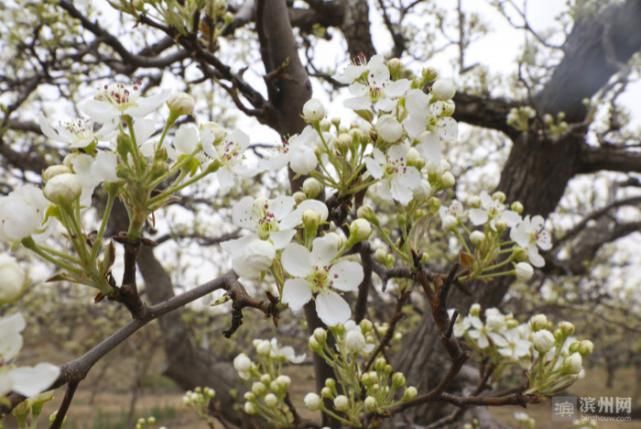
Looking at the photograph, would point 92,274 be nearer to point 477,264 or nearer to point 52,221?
point 52,221

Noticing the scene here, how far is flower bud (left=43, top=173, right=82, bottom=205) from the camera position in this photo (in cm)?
74

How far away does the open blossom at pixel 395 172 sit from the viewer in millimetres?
Answer: 1049

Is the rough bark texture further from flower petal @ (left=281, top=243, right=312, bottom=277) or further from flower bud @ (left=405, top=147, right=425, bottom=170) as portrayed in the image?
flower petal @ (left=281, top=243, right=312, bottom=277)

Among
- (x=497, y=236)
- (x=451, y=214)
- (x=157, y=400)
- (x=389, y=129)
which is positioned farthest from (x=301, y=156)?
(x=157, y=400)

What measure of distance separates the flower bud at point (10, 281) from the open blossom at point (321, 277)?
1.30 ft

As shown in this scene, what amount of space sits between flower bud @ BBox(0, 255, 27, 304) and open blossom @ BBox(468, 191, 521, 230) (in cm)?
117

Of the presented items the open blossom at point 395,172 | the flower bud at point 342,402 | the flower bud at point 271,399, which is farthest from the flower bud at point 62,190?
the flower bud at point 271,399

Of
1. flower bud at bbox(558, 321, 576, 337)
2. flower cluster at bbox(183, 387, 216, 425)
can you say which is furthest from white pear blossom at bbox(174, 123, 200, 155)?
flower cluster at bbox(183, 387, 216, 425)

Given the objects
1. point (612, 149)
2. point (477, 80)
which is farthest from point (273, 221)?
point (477, 80)

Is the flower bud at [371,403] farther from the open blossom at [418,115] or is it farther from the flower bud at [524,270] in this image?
the open blossom at [418,115]

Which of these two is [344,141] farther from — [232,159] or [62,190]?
[62,190]

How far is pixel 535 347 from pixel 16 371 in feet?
3.89

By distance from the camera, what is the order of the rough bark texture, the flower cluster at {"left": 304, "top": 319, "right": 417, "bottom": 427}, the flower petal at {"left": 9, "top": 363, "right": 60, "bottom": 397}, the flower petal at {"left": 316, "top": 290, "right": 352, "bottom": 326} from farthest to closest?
the rough bark texture < the flower cluster at {"left": 304, "top": 319, "right": 417, "bottom": 427} < the flower petal at {"left": 316, "top": 290, "right": 352, "bottom": 326} < the flower petal at {"left": 9, "top": 363, "right": 60, "bottom": 397}

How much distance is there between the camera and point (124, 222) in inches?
161
